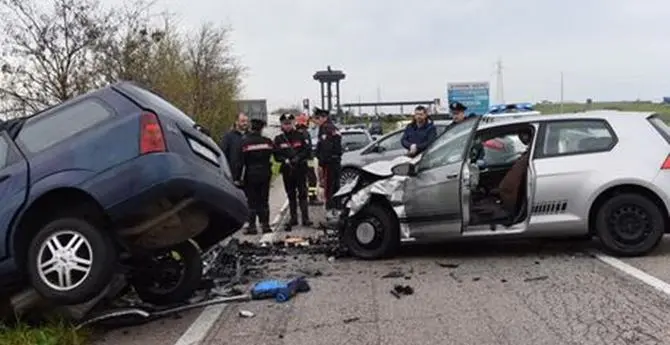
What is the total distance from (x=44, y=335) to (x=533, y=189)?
4974 mm

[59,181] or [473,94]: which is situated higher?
[473,94]

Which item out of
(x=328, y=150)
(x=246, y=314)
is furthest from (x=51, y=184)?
(x=328, y=150)

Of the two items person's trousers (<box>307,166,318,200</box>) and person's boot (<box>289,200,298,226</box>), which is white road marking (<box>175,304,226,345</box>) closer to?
person's boot (<box>289,200,298,226</box>)

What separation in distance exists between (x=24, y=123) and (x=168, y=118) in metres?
1.20

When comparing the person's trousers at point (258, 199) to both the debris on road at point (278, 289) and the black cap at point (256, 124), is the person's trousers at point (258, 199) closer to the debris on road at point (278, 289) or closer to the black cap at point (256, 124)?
the black cap at point (256, 124)

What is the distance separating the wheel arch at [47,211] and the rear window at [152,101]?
83 cm

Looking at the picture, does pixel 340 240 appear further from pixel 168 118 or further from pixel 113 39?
pixel 113 39

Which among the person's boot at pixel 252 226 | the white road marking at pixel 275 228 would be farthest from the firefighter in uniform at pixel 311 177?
the person's boot at pixel 252 226

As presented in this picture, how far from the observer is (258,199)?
Result: 1171cm

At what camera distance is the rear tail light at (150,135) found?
569 cm

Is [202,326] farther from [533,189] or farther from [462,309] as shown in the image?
[533,189]

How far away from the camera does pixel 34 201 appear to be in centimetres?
571

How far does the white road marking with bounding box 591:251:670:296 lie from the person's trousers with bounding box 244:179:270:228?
503 cm

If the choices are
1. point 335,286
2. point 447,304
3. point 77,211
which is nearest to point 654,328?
point 447,304
